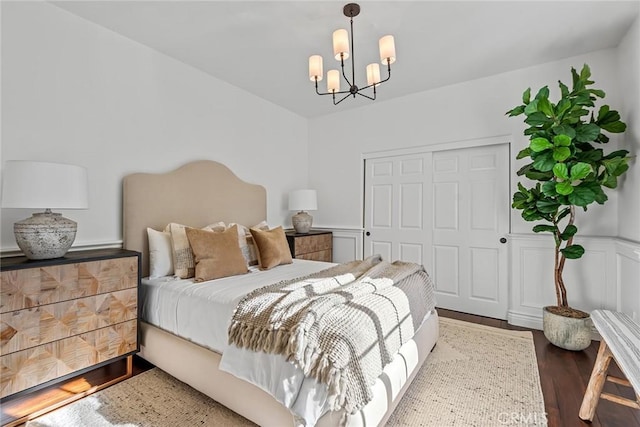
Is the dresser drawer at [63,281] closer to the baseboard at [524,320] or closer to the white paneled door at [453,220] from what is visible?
the white paneled door at [453,220]

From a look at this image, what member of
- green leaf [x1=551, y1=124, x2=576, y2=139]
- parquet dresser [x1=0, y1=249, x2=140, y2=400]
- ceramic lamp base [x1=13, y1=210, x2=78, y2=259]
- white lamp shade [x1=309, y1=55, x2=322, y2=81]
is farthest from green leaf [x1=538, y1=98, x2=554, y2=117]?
ceramic lamp base [x1=13, y1=210, x2=78, y2=259]

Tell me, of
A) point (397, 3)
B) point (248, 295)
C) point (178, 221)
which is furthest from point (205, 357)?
point (397, 3)

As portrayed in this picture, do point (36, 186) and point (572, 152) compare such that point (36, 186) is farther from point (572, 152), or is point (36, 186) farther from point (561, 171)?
point (572, 152)

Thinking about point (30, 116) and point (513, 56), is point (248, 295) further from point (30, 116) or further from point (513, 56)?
point (513, 56)

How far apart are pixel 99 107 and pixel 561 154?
145 inches

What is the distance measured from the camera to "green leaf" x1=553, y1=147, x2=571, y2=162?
2254 mm

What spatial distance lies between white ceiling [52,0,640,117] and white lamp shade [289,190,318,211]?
1.41 metres

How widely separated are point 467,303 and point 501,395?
1668 millimetres

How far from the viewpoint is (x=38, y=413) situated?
5.52 ft

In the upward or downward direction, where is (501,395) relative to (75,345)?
downward

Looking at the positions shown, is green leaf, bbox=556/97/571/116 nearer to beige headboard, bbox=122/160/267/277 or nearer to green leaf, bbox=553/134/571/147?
green leaf, bbox=553/134/571/147

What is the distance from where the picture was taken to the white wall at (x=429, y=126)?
2730 millimetres

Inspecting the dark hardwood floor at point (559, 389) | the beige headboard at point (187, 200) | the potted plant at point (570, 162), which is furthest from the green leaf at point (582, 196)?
the beige headboard at point (187, 200)

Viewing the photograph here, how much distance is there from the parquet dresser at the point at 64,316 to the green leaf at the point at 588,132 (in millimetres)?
3538
